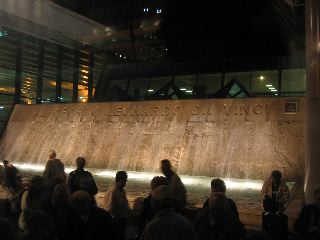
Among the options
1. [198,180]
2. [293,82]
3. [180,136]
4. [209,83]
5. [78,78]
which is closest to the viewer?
[198,180]

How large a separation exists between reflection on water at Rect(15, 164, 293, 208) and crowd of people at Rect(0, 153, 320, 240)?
2.75 meters

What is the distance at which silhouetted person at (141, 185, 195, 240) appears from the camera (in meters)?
3.48

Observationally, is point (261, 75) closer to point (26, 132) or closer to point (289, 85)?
point (289, 85)

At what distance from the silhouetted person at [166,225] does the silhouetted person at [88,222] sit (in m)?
0.42

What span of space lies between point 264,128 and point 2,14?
1737cm

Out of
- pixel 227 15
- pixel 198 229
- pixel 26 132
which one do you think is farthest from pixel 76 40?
pixel 198 229

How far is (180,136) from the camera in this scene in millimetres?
14672

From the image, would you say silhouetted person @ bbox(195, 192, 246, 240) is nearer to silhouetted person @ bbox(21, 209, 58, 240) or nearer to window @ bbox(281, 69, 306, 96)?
silhouetted person @ bbox(21, 209, 58, 240)

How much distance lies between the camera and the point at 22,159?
695 inches

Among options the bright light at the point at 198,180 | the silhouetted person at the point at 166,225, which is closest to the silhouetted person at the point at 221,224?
the silhouetted person at the point at 166,225

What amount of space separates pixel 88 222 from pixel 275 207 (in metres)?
2.99

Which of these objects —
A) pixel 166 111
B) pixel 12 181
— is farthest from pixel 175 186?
pixel 166 111

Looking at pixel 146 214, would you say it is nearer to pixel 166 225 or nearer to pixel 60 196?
pixel 60 196

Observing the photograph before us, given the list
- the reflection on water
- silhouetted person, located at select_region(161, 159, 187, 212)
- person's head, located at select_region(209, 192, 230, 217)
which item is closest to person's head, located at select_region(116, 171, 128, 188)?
silhouetted person, located at select_region(161, 159, 187, 212)
